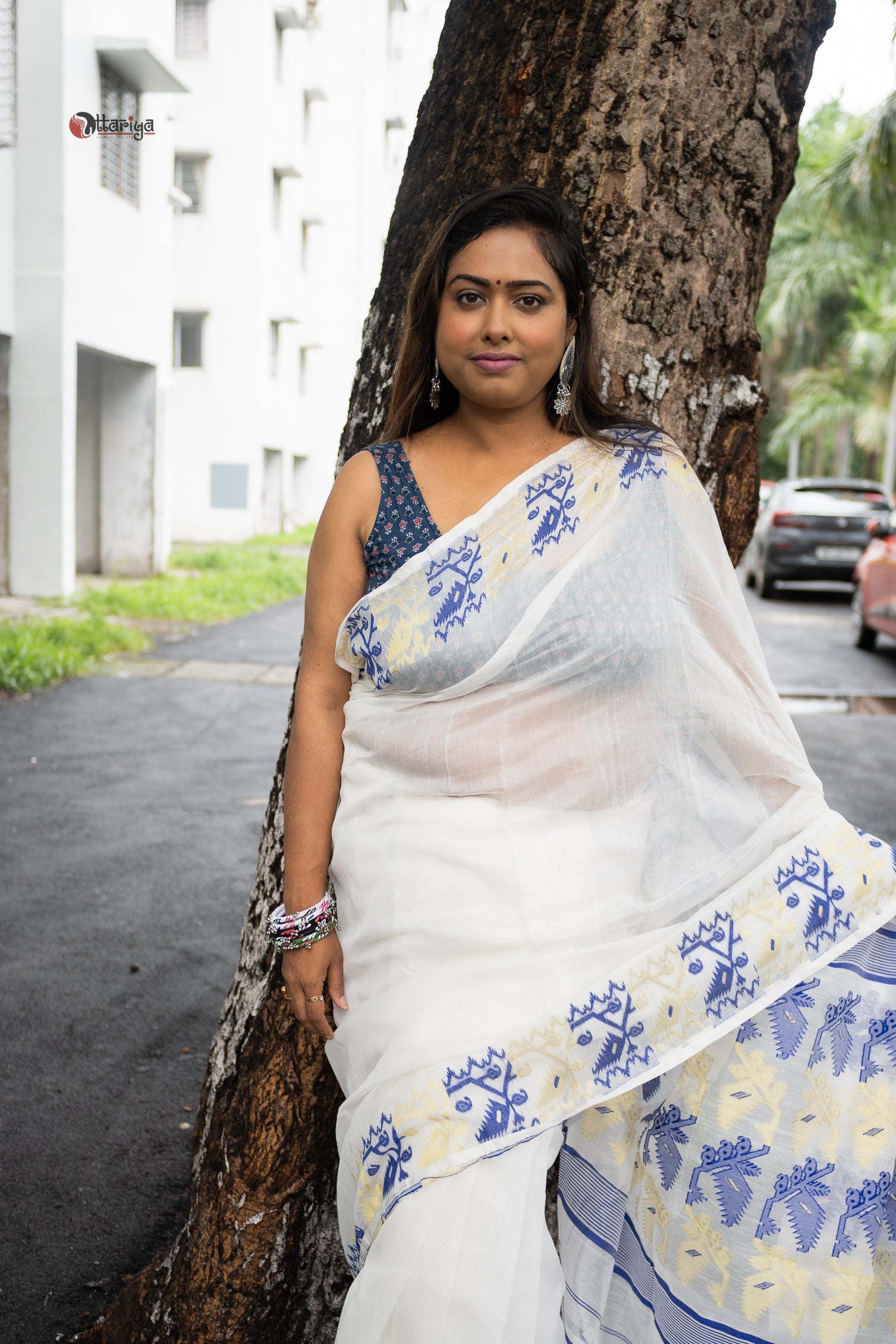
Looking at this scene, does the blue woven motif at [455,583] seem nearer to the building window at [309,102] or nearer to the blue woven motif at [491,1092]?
the blue woven motif at [491,1092]

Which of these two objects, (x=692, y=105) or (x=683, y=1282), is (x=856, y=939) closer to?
(x=683, y=1282)

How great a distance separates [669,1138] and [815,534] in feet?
49.0

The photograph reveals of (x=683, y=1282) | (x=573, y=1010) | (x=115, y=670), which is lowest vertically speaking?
(x=115, y=670)

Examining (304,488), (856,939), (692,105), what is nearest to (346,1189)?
(856,939)

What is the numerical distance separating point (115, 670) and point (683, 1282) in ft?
27.5

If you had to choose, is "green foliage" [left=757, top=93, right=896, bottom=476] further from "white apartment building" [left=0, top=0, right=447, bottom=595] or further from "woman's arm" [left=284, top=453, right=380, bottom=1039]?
"woman's arm" [left=284, top=453, right=380, bottom=1039]

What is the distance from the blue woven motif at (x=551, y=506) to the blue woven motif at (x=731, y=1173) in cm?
89

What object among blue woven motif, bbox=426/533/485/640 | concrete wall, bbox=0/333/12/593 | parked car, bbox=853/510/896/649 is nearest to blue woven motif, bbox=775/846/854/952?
blue woven motif, bbox=426/533/485/640

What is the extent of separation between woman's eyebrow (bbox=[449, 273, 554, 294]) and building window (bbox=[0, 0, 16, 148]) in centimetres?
916

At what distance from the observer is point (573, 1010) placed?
5.25ft

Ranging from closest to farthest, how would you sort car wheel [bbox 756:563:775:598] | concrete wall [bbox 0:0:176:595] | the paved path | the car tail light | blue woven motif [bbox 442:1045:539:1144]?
blue woven motif [bbox 442:1045:539:1144] → the paved path → concrete wall [bbox 0:0:176:595] → the car tail light → car wheel [bbox 756:563:775:598]

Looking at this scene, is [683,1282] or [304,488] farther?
[304,488]

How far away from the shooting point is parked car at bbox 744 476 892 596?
1570 cm

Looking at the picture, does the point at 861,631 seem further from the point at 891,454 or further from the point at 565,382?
the point at 891,454
